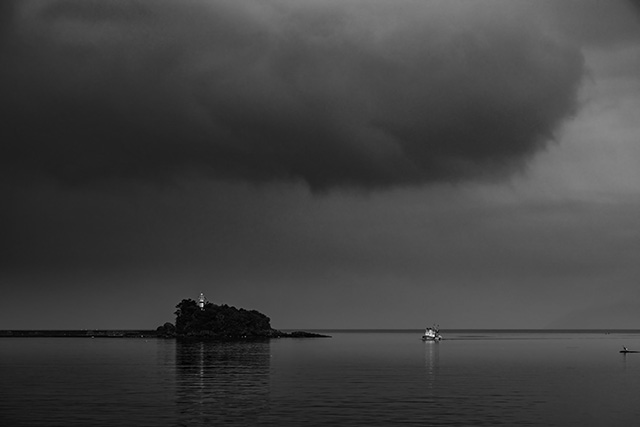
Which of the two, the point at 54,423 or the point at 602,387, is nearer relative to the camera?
the point at 54,423

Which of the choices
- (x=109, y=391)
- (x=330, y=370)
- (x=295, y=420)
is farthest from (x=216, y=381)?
(x=295, y=420)

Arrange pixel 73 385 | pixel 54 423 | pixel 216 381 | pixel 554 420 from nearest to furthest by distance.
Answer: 1. pixel 54 423
2. pixel 554 420
3. pixel 73 385
4. pixel 216 381

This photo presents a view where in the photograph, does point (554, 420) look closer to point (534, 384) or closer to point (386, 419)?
point (386, 419)

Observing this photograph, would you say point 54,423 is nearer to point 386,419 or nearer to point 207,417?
point 207,417

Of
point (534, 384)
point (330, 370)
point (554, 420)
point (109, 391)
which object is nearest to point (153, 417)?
point (109, 391)

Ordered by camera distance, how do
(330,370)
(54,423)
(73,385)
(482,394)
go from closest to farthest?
(54,423), (482,394), (73,385), (330,370)

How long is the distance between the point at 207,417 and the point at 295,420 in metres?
7.03

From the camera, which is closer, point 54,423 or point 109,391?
point 54,423

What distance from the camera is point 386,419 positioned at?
68.5 m

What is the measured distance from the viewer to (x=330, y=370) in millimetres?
132375

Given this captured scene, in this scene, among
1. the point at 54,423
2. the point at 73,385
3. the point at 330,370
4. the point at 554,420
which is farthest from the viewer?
the point at 330,370

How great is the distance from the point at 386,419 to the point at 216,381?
40.8 metres

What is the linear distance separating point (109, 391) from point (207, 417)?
26.7 metres

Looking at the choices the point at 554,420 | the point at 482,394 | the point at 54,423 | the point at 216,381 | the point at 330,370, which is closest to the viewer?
the point at 54,423
